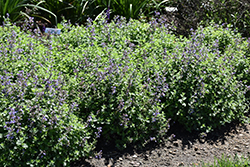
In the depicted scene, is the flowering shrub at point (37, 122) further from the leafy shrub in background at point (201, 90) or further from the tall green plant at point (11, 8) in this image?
the tall green plant at point (11, 8)

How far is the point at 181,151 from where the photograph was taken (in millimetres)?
3834

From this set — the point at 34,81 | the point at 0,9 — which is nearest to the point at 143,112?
the point at 34,81

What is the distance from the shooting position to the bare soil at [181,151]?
11.8 ft

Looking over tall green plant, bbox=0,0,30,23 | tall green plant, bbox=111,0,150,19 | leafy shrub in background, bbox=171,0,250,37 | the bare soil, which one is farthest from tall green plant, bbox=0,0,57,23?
the bare soil

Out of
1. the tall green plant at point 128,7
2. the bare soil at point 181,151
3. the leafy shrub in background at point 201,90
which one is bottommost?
the bare soil at point 181,151

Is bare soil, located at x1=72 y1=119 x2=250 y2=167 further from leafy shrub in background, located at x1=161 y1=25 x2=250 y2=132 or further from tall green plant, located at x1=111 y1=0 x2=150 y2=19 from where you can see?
tall green plant, located at x1=111 y1=0 x2=150 y2=19

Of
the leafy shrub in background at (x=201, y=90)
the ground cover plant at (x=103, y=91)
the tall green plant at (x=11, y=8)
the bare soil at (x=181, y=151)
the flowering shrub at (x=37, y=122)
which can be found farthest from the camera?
the tall green plant at (x=11, y=8)

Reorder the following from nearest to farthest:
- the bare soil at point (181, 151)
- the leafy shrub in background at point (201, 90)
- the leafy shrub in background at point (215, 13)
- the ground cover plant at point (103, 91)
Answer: the ground cover plant at point (103, 91) → the bare soil at point (181, 151) → the leafy shrub in background at point (201, 90) → the leafy shrub in background at point (215, 13)

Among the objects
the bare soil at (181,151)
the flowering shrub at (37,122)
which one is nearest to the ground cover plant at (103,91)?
the flowering shrub at (37,122)

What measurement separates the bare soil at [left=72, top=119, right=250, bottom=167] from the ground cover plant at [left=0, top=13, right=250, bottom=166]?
121 mm

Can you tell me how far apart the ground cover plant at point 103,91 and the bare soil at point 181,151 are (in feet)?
0.40

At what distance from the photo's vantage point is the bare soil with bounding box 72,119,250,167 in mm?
3586

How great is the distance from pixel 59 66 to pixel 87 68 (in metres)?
0.39

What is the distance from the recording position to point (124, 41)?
4477mm
